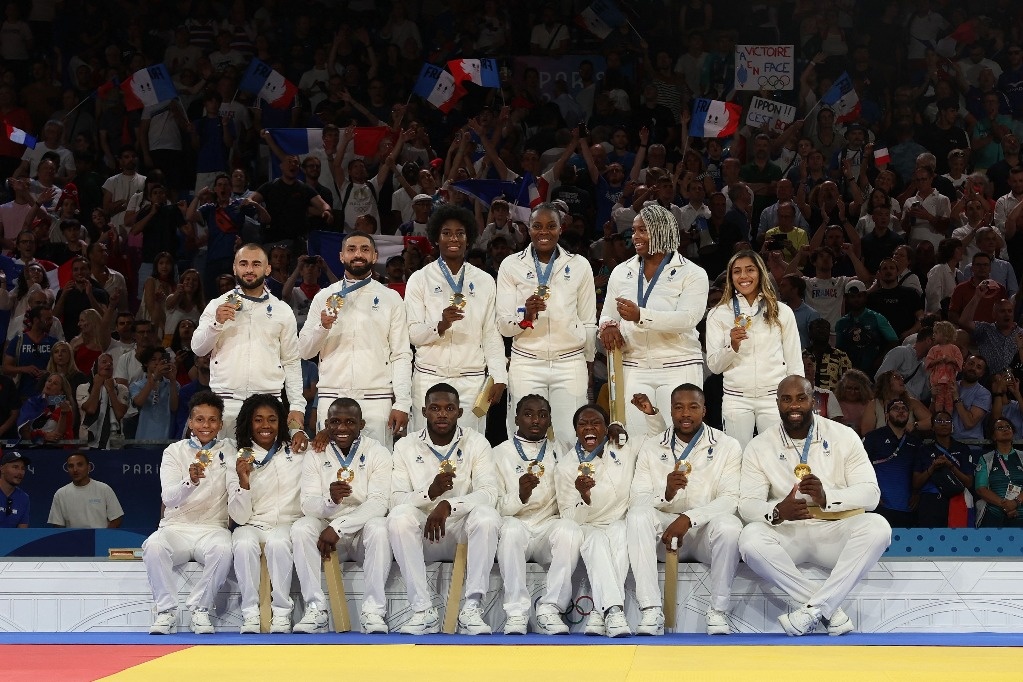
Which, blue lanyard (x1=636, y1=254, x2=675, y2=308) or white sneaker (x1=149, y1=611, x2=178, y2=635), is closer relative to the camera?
white sneaker (x1=149, y1=611, x2=178, y2=635)

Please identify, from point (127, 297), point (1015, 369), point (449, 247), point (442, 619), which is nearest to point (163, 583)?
point (442, 619)

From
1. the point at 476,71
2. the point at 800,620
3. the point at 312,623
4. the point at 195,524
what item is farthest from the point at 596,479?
the point at 476,71

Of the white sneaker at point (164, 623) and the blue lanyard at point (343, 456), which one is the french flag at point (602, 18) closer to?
the blue lanyard at point (343, 456)

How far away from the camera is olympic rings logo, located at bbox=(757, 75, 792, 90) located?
17141mm

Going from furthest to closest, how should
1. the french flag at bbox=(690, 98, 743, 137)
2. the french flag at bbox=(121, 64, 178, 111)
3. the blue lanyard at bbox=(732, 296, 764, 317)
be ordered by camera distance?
the french flag at bbox=(121, 64, 178, 111) < the french flag at bbox=(690, 98, 743, 137) < the blue lanyard at bbox=(732, 296, 764, 317)

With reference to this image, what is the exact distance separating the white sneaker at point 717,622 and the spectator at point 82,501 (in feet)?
18.0

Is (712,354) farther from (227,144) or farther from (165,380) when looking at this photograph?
(227,144)

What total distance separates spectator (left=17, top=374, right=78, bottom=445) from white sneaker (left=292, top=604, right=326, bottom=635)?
4320mm

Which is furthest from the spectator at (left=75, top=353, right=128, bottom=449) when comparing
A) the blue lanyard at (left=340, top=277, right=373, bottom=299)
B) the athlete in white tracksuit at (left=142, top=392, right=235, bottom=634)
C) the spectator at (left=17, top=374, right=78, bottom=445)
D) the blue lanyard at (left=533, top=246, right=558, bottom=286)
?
the blue lanyard at (left=533, top=246, right=558, bottom=286)

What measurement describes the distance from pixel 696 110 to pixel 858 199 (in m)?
2.01

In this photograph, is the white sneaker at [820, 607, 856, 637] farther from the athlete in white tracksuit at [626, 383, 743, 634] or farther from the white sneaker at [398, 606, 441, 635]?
the white sneaker at [398, 606, 441, 635]

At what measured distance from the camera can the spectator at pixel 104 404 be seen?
13219 mm

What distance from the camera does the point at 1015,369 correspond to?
13.1 metres

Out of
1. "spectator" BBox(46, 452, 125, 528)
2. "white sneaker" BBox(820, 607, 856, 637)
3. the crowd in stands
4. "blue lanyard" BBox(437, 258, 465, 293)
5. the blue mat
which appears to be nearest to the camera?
the blue mat
